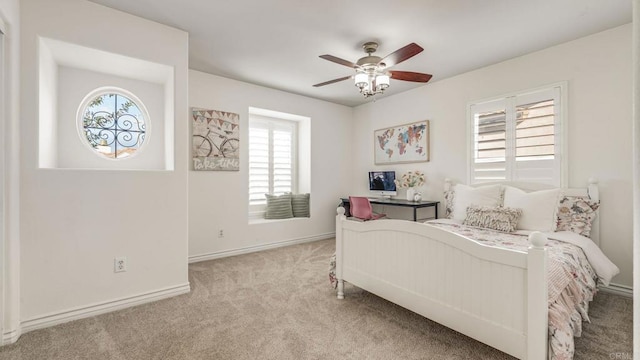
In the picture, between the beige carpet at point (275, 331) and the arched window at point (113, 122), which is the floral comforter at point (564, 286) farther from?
the arched window at point (113, 122)

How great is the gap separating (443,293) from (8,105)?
3.09 metres

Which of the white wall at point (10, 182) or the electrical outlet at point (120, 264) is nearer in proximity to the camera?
the white wall at point (10, 182)

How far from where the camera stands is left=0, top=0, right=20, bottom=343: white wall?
1843 millimetres

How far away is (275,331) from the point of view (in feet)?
6.58

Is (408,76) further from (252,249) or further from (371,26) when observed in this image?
(252,249)

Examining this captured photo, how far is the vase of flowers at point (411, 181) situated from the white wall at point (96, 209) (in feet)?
10.1

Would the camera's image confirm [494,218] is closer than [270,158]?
Yes

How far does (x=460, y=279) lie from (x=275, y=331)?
1.29 meters

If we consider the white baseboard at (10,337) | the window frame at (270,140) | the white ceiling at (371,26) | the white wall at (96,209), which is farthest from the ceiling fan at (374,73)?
the white baseboard at (10,337)

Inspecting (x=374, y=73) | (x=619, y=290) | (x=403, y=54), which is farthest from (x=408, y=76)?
(x=619, y=290)

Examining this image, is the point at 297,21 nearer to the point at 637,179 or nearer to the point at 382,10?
the point at 382,10

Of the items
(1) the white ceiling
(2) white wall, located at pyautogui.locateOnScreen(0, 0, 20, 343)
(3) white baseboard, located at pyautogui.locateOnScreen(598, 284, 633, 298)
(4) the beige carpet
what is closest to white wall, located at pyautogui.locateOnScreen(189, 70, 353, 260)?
(1) the white ceiling

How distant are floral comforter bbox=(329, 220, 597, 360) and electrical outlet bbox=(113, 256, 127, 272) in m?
2.98

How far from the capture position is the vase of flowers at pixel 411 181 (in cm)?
427
